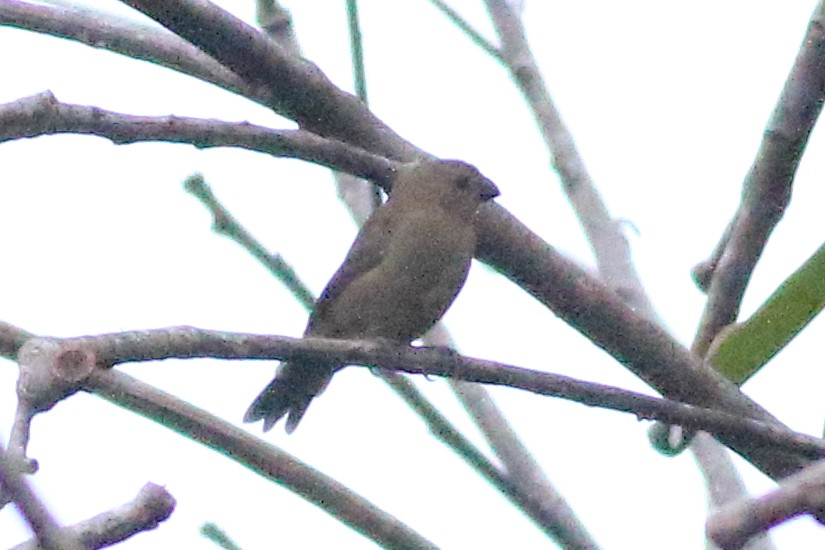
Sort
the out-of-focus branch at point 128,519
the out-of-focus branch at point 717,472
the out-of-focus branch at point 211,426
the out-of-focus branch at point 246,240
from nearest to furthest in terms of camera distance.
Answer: the out-of-focus branch at point 128,519 → the out-of-focus branch at point 211,426 → the out-of-focus branch at point 246,240 → the out-of-focus branch at point 717,472

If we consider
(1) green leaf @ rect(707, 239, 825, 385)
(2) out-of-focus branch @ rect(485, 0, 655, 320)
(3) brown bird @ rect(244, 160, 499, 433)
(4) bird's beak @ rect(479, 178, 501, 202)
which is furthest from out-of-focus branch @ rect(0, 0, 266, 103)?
(4) bird's beak @ rect(479, 178, 501, 202)

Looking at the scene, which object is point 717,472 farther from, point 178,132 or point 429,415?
point 178,132

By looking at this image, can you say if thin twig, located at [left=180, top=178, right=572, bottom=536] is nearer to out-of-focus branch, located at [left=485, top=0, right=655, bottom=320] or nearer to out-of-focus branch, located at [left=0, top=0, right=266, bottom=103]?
out-of-focus branch, located at [left=0, top=0, right=266, bottom=103]

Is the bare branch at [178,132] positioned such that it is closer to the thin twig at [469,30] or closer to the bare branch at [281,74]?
the bare branch at [281,74]

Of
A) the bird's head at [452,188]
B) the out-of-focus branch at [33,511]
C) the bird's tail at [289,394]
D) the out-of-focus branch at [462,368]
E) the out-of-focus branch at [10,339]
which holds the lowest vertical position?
the out-of-focus branch at [33,511]

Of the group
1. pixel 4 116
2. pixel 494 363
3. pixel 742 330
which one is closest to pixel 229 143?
pixel 4 116

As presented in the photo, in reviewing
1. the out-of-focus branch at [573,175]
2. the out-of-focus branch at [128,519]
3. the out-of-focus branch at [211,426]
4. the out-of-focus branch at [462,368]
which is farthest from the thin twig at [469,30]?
the out-of-focus branch at [128,519]
